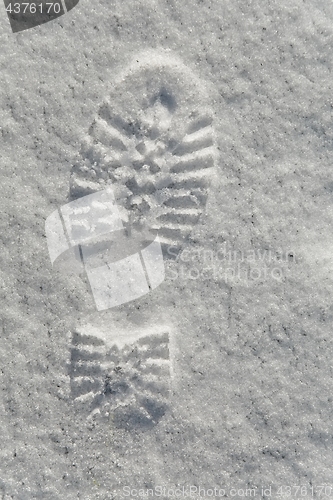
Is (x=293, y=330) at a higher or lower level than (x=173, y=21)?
lower

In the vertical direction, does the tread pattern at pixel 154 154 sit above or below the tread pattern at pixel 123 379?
above

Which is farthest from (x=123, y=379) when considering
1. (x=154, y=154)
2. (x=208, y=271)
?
(x=154, y=154)

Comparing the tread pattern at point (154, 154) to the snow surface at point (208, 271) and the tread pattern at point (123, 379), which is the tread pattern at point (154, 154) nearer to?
the snow surface at point (208, 271)

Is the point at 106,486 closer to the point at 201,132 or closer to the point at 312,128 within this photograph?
the point at 201,132

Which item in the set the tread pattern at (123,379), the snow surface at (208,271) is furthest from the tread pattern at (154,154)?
the tread pattern at (123,379)

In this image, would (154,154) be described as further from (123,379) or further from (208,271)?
(123,379)

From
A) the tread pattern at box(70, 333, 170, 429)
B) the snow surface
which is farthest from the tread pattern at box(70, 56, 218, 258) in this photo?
the tread pattern at box(70, 333, 170, 429)

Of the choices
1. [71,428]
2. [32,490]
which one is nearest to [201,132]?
[71,428]

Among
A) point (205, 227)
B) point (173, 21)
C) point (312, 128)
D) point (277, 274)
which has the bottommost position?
point (277, 274)
